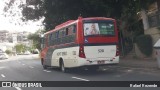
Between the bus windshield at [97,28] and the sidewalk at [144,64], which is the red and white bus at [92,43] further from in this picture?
the sidewalk at [144,64]

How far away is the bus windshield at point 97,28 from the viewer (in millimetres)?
18125

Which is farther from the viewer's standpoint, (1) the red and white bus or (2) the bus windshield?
(2) the bus windshield

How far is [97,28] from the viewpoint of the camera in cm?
1825

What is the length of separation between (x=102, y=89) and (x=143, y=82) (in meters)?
2.20

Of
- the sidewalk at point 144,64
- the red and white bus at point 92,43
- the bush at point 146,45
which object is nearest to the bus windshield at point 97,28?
the red and white bus at point 92,43

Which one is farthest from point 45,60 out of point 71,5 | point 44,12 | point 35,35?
point 35,35

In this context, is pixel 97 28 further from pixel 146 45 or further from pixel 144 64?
pixel 146 45

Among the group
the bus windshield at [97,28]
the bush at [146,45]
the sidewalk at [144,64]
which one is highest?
the bus windshield at [97,28]

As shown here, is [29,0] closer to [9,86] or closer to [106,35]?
[106,35]

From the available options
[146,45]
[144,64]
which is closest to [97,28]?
[144,64]

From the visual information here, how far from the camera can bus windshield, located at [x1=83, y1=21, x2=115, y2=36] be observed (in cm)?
1812

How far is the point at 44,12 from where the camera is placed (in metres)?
32.9

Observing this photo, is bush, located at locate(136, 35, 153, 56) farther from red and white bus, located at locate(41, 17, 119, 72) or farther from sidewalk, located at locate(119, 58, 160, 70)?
red and white bus, located at locate(41, 17, 119, 72)

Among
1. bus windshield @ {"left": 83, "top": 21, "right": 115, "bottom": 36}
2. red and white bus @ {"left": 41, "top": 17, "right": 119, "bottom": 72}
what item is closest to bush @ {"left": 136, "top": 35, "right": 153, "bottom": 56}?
red and white bus @ {"left": 41, "top": 17, "right": 119, "bottom": 72}
